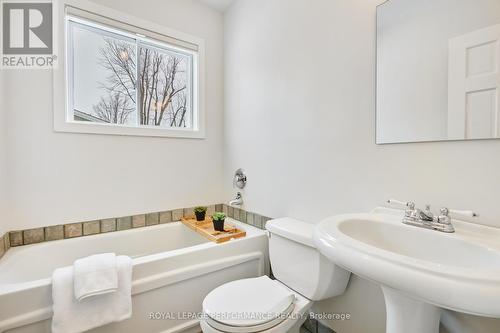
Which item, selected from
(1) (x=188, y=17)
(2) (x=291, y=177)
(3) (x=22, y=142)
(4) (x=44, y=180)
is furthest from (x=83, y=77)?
(2) (x=291, y=177)

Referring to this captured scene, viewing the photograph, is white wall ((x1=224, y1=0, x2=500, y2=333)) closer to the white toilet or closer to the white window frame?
the white toilet

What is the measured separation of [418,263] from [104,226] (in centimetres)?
205

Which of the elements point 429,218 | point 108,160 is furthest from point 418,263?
point 108,160

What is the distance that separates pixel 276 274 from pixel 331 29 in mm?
1569

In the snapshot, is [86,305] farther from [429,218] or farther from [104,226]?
[429,218]

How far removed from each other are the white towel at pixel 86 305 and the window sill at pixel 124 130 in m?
1.02

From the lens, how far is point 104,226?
6.14 ft

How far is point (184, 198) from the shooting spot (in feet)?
7.49

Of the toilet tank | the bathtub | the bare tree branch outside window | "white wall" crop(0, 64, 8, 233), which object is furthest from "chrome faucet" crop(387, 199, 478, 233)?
"white wall" crop(0, 64, 8, 233)

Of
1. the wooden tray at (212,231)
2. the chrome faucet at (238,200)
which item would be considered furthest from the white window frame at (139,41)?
the wooden tray at (212,231)

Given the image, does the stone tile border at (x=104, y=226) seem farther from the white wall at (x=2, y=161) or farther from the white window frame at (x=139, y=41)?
the white window frame at (x=139, y=41)

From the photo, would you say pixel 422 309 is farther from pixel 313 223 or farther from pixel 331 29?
pixel 331 29

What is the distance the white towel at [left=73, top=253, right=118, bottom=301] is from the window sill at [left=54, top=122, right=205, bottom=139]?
1007mm

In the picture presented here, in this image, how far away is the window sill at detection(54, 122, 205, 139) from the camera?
1.71 m
